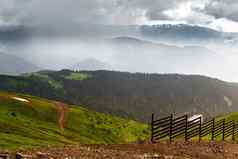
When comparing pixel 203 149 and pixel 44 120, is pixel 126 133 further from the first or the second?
pixel 203 149

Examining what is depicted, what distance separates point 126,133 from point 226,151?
392 feet

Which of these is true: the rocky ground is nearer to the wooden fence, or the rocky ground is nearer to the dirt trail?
the wooden fence

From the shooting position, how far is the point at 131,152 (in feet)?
105

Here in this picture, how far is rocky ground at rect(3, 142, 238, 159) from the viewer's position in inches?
1020

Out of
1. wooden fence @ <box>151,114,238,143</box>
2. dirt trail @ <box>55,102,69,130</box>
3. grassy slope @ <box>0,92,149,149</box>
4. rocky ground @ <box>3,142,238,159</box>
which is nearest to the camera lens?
rocky ground @ <box>3,142,238,159</box>

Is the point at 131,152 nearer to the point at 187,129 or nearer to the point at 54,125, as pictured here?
the point at 187,129

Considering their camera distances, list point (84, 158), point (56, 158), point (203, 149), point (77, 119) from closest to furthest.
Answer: point (56, 158) → point (84, 158) → point (203, 149) → point (77, 119)

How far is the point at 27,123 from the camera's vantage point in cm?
13388

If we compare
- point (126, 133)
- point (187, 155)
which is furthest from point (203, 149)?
point (126, 133)

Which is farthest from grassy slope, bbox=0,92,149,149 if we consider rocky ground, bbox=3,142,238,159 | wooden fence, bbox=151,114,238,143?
rocky ground, bbox=3,142,238,159

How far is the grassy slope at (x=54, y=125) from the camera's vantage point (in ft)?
393

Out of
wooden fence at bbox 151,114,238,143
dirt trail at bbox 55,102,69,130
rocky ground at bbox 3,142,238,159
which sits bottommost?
rocky ground at bbox 3,142,238,159

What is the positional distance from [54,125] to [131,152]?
371ft

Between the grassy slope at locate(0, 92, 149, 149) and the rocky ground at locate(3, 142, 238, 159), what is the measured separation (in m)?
73.0
